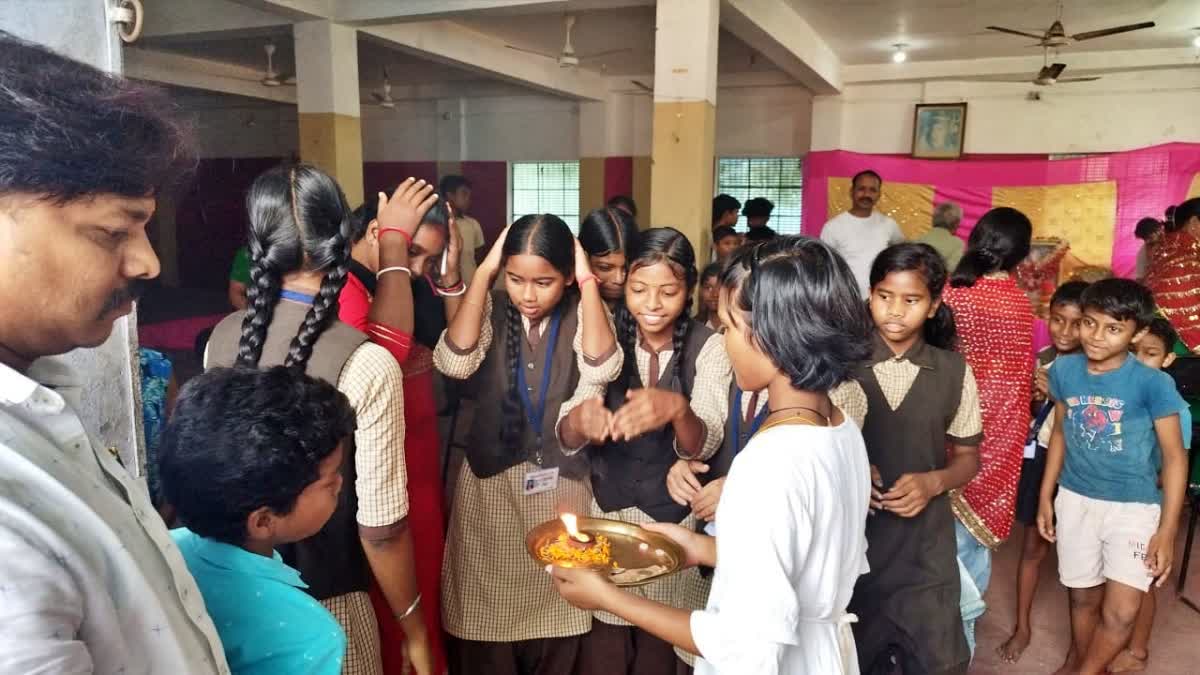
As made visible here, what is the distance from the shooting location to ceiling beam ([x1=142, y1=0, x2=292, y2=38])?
6125mm

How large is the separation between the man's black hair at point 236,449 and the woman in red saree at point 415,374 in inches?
24.2

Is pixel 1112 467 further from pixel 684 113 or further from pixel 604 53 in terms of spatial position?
pixel 604 53

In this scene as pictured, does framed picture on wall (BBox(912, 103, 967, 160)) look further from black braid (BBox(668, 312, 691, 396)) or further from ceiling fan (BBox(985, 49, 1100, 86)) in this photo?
black braid (BBox(668, 312, 691, 396))

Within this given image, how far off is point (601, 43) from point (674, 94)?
383cm

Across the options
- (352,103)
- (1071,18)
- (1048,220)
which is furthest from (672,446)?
(1048,220)

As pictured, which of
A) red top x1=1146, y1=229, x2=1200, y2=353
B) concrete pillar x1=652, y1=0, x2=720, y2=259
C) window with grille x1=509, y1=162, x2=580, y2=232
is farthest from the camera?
window with grille x1=509, y1=162, x2=580, y2=232

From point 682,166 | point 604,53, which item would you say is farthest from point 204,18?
point 682,166

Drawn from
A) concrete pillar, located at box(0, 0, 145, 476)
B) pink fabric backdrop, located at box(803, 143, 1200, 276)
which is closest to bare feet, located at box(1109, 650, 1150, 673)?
concrete pillar, located at box(0, 0, 145, 476)

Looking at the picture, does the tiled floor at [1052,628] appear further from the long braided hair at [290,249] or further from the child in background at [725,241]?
the long braided hair at [290,249]

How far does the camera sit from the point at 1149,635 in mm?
2998

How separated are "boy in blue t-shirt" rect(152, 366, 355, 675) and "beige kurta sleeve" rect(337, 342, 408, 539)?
0.32 m

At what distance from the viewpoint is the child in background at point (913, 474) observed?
1.91m

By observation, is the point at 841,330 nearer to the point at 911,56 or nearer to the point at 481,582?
the point at 481,582

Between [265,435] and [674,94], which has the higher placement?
[674,94]
